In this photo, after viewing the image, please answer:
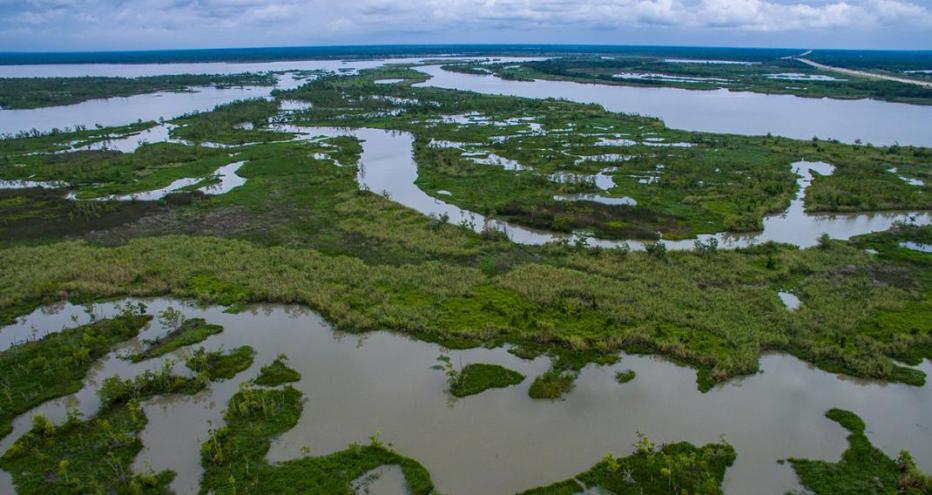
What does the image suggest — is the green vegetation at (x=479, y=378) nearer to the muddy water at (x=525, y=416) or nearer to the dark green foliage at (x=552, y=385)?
the muddy water at (x=525, y=416)

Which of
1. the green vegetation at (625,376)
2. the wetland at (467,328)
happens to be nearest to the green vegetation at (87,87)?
the wetland at (467,328)

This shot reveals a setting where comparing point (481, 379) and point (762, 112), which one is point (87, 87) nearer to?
point (762, 112)

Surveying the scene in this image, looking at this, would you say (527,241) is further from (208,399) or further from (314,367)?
(208,399)

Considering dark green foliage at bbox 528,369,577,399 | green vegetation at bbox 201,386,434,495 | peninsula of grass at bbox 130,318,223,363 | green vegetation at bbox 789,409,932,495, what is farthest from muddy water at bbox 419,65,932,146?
green vegetation at bbox 201,386,434,495

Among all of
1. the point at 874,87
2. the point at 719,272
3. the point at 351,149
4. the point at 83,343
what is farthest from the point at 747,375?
the point at 874,87

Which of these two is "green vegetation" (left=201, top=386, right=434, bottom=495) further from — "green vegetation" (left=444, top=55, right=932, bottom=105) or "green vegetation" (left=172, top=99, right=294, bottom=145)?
"green vegetation" (left=444, top=55, right=932, bottom=105)
